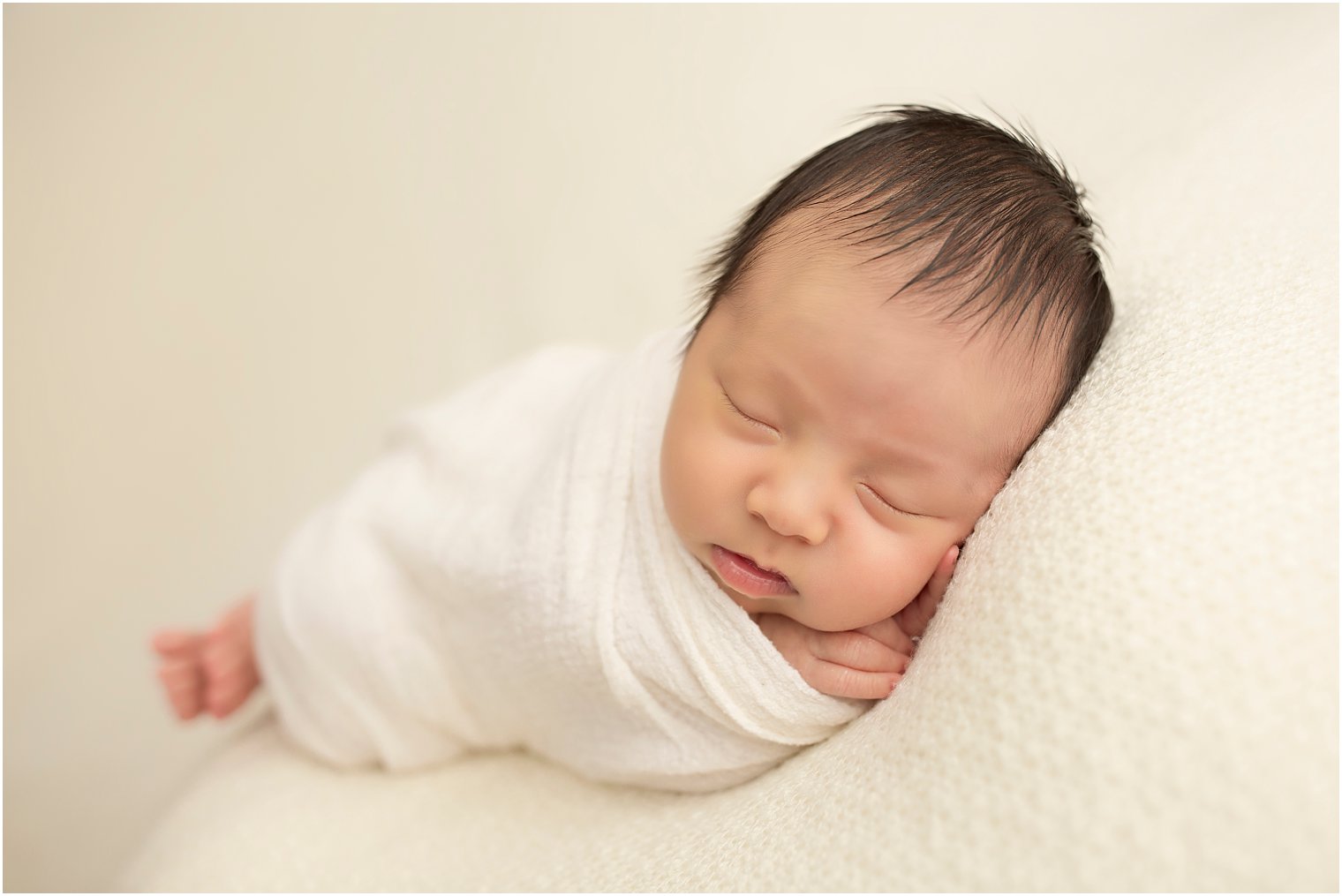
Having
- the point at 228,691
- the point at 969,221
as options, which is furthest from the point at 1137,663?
the point at 228,691

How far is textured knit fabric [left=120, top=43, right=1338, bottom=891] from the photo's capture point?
0.53 m

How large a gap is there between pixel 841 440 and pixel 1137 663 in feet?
0.91

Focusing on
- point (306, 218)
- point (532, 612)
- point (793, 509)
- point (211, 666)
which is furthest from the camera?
point (306, 218)

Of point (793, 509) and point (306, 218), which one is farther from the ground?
point (306, 218)

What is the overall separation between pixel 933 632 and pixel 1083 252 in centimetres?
34

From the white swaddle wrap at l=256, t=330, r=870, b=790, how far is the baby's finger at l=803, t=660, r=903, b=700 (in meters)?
0.01

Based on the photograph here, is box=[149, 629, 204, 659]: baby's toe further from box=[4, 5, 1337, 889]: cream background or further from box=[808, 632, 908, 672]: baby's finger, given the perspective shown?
box=[808, 632, 908, 672]: baby's finger

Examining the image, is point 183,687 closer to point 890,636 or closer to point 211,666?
point 211,666

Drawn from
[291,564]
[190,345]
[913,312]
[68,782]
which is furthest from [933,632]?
[190,345]

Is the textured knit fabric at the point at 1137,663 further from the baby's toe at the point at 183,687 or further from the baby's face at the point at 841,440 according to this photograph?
the baby's toe at the point at 183,687

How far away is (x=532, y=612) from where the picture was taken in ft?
3.25

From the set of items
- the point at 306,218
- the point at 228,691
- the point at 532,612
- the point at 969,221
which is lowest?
Answer: the point at 228,691

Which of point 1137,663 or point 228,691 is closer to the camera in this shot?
point 1137,663

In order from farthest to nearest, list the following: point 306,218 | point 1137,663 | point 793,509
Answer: point 306,218, point 793,509, point 1137,663
